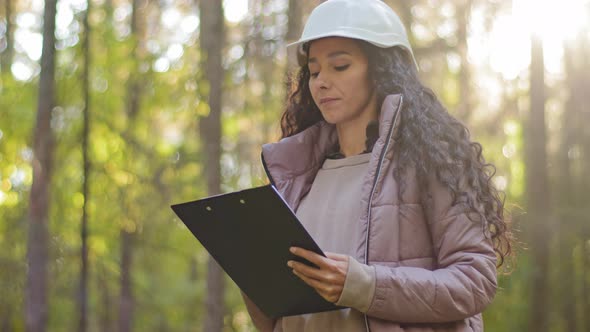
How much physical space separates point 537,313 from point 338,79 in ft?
32.6

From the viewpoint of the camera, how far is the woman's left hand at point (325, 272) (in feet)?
7.80

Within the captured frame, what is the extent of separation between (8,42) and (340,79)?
42.4 ft

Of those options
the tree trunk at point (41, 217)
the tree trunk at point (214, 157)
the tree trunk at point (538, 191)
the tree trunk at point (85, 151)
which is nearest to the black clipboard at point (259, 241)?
the tree trunk at point (214, 157)

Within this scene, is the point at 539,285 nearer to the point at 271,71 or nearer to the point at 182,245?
the point at 271,71

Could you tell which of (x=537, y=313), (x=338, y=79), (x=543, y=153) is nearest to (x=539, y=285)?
(x=537, y=313)

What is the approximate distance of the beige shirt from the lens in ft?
7.91

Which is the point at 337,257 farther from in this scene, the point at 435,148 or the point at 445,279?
the point at 435,148

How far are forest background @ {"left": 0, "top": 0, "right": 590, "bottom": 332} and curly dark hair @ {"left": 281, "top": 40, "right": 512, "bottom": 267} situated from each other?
5353 millimetres

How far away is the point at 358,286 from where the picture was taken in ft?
7.87

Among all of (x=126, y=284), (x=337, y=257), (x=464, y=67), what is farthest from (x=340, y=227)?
(x=126, y=284)

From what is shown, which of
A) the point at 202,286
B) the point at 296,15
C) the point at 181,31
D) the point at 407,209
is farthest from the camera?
the point at 202,286

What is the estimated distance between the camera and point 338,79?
9.39 feet

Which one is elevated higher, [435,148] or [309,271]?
[435,148]

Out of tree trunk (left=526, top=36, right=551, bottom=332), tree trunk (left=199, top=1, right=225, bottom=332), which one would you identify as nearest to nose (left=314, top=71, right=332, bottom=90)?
tree trunk (left=199, top=1, right=225, bottom=332)
